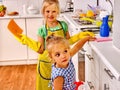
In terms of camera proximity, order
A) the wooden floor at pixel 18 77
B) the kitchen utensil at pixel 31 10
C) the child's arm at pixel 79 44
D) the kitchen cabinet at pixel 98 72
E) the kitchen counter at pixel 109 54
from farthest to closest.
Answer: the kitchen utensil at pixel 31 10 < the wooden floor at pixel 18 77 < the child's arm at pixel 79 44 < the kitchen cabinet at pixel 98 72 < the kitchen counter at pixel 109 54

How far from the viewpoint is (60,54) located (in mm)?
1753

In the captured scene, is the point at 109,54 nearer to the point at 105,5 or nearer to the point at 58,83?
the point at 58,83

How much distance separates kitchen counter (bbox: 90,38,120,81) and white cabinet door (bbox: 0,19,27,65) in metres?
2.36

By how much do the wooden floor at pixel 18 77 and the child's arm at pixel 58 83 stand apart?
180 cm

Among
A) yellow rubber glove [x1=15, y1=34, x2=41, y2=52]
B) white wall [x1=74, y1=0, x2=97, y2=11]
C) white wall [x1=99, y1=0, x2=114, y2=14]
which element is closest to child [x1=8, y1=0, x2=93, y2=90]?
yellow rubber glove [x1=15, y1=34, x2=41, y2=52]

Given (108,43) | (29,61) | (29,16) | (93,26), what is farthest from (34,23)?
(108,43)

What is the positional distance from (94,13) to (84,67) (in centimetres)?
114

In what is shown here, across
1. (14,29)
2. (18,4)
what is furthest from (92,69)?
(18,4)

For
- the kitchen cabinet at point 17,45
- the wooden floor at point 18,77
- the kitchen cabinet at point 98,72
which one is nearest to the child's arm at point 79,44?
the kitchen cabinet at point 98,72

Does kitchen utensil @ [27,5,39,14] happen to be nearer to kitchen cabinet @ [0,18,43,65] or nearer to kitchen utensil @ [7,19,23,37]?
kitchen cabinet @ [0,18,43,65]

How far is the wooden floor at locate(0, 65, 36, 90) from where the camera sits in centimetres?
355

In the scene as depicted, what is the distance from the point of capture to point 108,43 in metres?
2.13

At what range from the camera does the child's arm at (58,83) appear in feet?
5.70

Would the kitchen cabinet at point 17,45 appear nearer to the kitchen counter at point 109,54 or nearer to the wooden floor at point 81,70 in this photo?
the wooden floor at point 81,70
